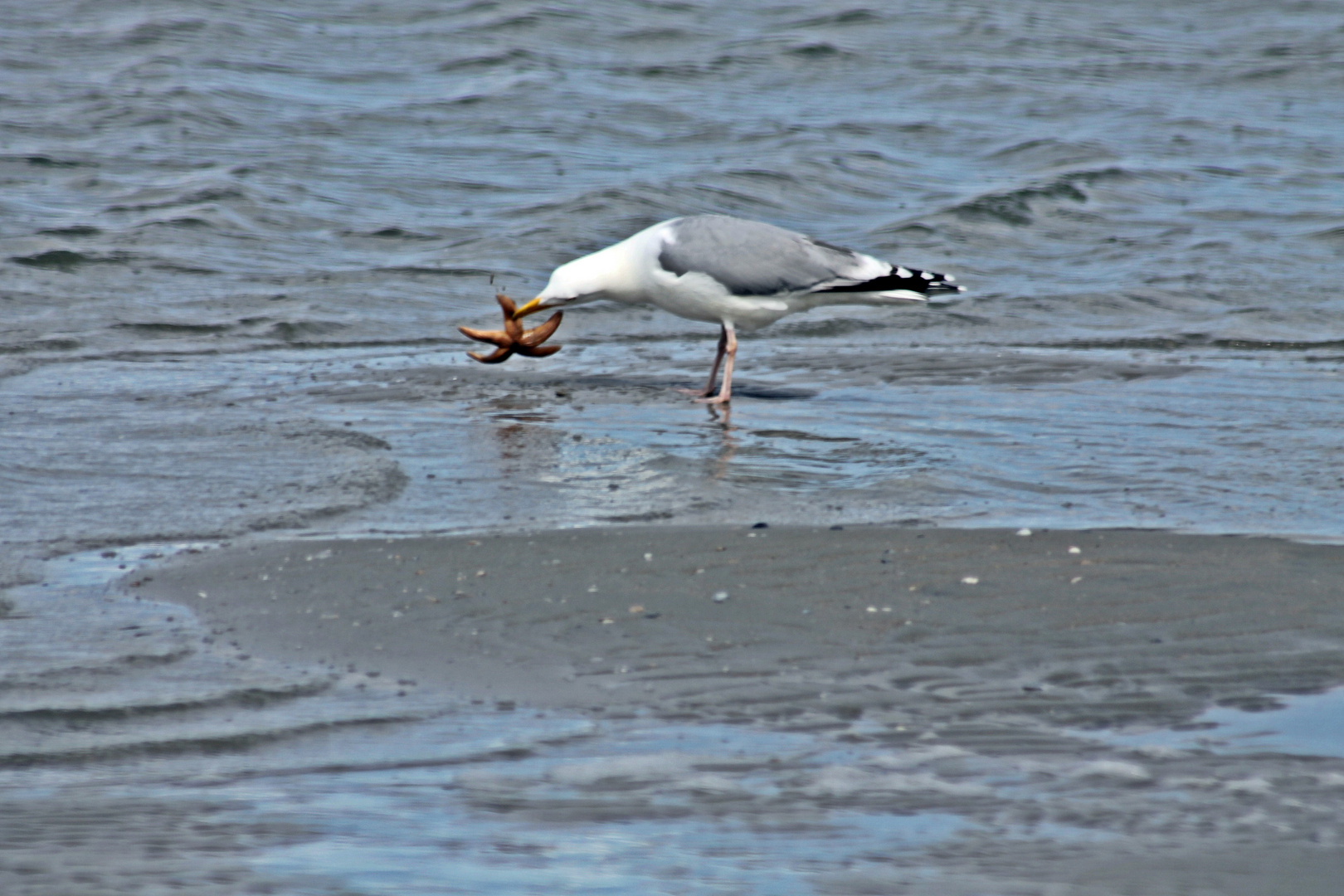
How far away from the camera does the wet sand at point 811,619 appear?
364 centimetres

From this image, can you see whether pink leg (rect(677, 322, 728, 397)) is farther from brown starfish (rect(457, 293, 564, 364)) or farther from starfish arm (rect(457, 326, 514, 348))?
starfish arm (rect(457, 326, 514, 348))

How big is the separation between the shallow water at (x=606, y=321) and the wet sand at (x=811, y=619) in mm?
261

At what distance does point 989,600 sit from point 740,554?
79cm

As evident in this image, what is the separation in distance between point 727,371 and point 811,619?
3.93 metres

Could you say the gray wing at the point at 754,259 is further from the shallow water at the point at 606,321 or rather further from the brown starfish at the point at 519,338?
the brown starfish at the point at 519,338

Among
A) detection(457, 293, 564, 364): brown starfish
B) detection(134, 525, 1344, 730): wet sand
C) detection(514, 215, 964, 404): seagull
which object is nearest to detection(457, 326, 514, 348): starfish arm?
detection(457, 293, 564, 364): brown starfish

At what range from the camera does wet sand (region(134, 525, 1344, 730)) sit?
3.64 m

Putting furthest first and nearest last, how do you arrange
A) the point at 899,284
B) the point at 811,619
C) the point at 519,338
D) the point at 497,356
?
the point at 497,356
the point at 519,338
the point at 899,284
the point at 811,619

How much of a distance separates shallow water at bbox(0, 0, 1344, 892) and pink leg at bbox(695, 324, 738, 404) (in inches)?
8.9

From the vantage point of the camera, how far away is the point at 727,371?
800 centimetres

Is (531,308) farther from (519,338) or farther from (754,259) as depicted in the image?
(754,259)

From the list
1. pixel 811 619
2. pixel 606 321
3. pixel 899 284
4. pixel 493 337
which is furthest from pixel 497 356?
pixel 811 619

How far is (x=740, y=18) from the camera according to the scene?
2514 centimetres

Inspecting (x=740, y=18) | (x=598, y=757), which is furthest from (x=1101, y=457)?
(x=740, y=18)
